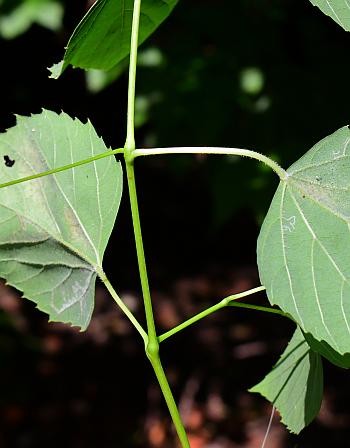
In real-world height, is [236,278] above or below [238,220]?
below

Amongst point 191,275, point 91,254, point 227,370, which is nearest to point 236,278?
point 191,275

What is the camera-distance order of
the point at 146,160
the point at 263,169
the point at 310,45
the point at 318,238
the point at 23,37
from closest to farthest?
the point at 318,238, the point at 263,169, the point at 310,45, the point at 23,37, the point at 146,160

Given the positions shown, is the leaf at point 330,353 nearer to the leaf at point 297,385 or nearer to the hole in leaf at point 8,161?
the leaf at point 297,385

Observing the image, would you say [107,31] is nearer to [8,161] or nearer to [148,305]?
[8,161]

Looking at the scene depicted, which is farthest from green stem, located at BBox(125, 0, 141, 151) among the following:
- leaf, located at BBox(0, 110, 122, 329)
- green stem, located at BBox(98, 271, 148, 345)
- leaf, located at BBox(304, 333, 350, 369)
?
leaf, located at BBox(304, 333, 350, 369)

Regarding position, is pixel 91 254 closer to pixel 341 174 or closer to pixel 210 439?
pixel 341 174

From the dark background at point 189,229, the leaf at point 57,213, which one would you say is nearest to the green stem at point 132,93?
the leaf at point 57,213

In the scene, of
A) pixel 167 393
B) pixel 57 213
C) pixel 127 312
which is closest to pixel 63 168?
pixel 57 213

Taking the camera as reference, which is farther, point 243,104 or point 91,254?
point 243,104
